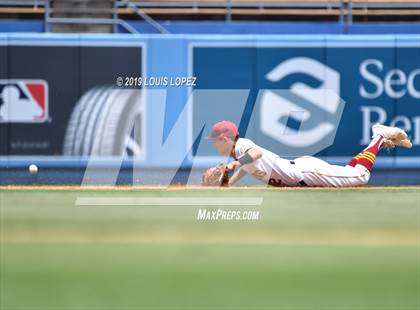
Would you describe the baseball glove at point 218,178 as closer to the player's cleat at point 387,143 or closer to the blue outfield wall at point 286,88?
the player's cleat at point 387,143

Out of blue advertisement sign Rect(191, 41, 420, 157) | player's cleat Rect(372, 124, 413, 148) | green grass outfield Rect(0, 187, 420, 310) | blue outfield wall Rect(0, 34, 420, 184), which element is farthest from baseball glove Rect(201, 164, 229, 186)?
green grass outfield Rect(0, 187, 420, 310)

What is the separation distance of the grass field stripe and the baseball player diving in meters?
1.07

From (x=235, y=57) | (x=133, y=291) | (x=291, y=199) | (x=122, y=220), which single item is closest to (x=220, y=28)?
(x=235, y=57)

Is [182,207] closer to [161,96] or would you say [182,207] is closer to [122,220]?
[122,220]

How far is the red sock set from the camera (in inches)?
430

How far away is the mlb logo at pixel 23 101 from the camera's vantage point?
13500mm

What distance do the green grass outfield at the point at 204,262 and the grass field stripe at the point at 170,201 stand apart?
146 cm

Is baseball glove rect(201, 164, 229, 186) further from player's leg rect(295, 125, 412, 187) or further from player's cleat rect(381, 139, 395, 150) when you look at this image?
player's cleat rect(381, 139, 395, 150)

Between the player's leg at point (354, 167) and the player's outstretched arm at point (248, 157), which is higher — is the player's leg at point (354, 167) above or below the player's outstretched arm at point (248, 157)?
below

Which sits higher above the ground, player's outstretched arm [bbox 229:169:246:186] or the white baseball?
player's outstretched arm [bbox 229:169:246:186]

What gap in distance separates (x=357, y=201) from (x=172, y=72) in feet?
18.3

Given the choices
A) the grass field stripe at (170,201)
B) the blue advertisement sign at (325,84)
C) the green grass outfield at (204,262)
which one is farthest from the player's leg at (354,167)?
the green grass outfield at (204,262)

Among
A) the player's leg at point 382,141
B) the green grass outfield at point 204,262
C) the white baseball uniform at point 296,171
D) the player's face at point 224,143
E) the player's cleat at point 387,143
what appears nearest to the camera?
the green grass outfield at point 204,262

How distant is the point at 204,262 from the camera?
443cm
